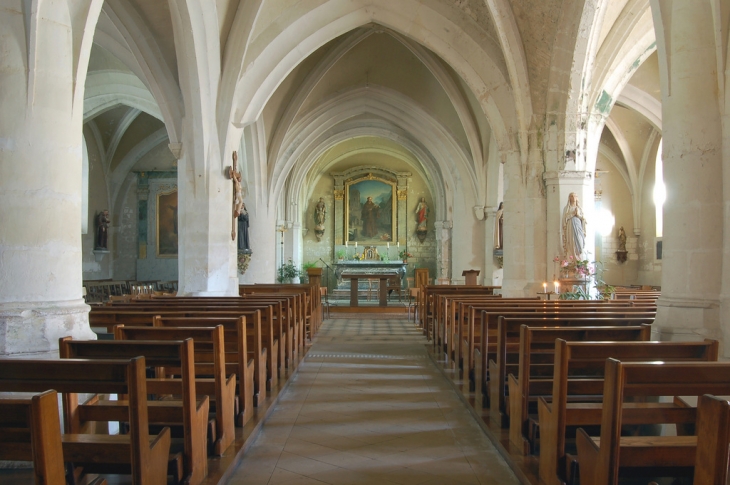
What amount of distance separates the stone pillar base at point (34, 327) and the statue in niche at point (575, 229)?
343 inches

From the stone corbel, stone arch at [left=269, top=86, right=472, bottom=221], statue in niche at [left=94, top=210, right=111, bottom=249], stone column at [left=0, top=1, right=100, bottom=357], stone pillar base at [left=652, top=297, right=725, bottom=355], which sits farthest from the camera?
stone arch at [left=269, top=86, right=472, bottom=221]

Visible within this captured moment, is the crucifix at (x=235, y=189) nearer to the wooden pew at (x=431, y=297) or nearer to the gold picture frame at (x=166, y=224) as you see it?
the wooden pew at (x=431, y=297)

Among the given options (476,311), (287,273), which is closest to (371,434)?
(476,311)

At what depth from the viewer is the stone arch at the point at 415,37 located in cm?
1113

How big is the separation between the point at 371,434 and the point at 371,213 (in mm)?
24429

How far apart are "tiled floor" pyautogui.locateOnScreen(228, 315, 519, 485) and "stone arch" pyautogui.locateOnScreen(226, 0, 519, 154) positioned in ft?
20.3

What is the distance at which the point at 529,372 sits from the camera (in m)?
3.78

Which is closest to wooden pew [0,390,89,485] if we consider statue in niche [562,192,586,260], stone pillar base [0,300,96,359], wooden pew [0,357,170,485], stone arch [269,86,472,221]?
wooden pew [0,357,170,485]

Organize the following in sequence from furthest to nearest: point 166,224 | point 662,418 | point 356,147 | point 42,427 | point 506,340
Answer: point 356,147 < point 166,224 < point 506,340 < point 662,418 < point 42,427

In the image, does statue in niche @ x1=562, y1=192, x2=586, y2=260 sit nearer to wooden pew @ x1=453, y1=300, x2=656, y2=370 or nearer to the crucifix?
wooden pew @ x1=453, y1=300, x2=656, y2=370

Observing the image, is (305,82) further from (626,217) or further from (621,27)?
(626,217)

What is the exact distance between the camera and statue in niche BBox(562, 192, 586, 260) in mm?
10531

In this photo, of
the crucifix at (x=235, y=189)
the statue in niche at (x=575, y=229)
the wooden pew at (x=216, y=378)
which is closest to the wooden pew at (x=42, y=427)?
the wooden pew at (x=216, y=378)

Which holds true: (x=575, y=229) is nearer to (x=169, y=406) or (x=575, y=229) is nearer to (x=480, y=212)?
(x=480, y=212)
